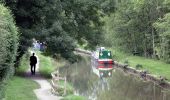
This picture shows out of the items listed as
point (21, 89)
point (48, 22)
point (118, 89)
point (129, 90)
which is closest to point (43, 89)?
point (21, 89)

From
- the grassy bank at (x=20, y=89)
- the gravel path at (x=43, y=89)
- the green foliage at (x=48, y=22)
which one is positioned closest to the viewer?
the grassy bank at (x=20, y=89)

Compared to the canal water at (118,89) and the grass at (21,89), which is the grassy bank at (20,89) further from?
the canal water at (118,89)

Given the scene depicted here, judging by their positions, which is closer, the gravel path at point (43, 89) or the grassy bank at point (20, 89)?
the grassy bank at point (20, 89)

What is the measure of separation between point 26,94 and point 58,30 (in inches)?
385

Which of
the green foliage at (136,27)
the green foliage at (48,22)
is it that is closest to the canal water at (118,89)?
the green foliage at (48,22)

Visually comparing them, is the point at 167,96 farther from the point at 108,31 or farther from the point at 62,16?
the point at 108,31

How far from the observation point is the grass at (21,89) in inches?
914

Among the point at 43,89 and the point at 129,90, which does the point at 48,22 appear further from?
the point at 129,90

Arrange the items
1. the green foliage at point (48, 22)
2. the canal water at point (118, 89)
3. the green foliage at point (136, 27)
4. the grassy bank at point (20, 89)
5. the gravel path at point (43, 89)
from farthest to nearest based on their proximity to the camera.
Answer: the green foliage at point (136, 27), the canal water at point (118, 89), the green foliage at point (48, 22), the gravel path at point (43, 89), the grassy bank at point (20, 89)

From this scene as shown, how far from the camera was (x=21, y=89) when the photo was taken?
26125mm

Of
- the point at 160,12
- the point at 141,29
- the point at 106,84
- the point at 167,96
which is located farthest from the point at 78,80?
the point at 141,29

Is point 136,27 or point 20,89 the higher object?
point 136,27

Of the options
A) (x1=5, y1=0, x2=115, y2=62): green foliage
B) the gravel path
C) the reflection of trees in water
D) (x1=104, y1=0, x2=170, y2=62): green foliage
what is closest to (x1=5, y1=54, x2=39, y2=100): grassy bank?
the gravel path

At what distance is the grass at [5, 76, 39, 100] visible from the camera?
23.2m
